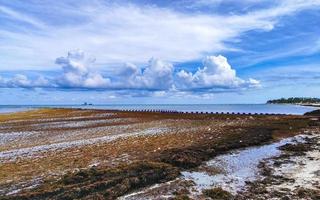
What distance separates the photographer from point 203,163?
20.3 meters

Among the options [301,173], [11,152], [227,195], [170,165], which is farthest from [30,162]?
[301,173]

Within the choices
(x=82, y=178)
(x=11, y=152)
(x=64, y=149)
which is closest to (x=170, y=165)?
(x=82, y=178)

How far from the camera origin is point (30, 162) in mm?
21828

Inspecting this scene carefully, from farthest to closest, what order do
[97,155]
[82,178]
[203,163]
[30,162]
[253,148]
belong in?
1. [253,148]
2. [97,155]
3. [30,162]
4. [203,163]
5. [82,178]

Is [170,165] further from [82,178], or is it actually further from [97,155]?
[97,155]

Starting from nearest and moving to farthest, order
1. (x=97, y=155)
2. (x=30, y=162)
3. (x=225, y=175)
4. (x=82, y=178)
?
(x=82, y=178), (x=225, y=175), (x=30, y=162), (x=97, y=155)

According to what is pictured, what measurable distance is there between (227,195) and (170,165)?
5161mm

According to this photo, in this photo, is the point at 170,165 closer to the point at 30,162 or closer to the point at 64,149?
the point at 30,162

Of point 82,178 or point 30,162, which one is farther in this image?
point 30,162

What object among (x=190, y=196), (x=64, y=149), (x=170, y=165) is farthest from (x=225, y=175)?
(x=64, y=149)

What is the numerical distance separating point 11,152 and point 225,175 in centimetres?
1632

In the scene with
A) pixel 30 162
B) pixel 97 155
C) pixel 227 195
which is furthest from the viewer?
pixel 97 155

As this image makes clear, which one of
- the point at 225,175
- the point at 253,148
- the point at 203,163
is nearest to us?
the point at 225,175

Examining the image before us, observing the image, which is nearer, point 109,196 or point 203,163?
point 109,196
